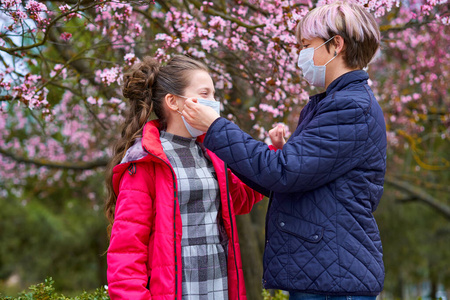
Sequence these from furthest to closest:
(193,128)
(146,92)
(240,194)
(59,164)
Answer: (59,164)
(240,194)
(146,92)
(193,128)

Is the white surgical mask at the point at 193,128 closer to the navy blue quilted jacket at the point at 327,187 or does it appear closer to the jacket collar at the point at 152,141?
the jacket collar at the point at 152,141

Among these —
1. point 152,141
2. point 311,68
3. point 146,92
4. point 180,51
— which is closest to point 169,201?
point 152,141

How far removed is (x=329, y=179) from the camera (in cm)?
179

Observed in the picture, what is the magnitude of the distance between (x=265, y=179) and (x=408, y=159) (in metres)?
6.85

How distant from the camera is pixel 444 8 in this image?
157 inches

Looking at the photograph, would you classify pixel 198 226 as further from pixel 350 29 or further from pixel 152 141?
pixel 350 29

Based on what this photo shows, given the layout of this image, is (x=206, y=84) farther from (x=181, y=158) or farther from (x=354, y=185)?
(x=354, y=185)

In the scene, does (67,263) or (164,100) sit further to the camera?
(67,263)

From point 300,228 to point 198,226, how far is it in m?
0.48

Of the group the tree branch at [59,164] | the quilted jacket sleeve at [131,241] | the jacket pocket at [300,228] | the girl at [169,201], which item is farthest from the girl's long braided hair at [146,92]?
the tree branch at [59,164]

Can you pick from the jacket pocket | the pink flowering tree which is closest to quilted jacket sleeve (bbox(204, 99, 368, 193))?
the jacket pocket

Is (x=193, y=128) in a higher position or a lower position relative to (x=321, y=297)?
higher

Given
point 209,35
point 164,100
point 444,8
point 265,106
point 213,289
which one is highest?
point 444,8

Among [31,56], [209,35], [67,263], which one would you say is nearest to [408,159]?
[209,35]
